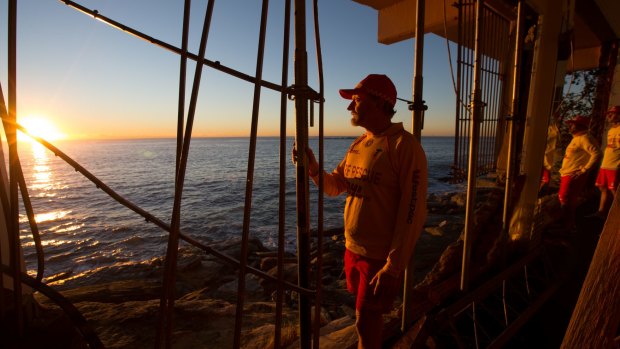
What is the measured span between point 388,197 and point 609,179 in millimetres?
7768

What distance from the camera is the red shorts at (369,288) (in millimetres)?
2096

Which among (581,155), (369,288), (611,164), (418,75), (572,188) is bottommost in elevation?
(369,288)

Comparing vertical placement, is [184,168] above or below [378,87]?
below

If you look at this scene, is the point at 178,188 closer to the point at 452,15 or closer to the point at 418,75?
the point at 418,75

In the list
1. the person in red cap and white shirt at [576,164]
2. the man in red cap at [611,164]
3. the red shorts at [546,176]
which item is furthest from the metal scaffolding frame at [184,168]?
the red shorts at [546,176]

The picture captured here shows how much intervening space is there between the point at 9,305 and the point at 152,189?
2955cm

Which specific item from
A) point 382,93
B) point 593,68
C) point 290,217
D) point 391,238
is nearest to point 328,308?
point 391,238

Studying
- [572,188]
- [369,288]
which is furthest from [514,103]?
[369,288]

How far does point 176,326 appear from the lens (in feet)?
12.3

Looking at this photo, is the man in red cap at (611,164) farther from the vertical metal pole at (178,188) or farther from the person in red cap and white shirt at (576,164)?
the vertical metal pole at (178,188)

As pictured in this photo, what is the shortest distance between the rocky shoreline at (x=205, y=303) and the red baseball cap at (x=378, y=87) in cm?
226

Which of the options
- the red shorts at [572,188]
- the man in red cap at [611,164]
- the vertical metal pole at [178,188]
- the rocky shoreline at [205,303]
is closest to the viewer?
the vertical metal pole at [178,188]

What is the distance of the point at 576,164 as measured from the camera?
6.09m

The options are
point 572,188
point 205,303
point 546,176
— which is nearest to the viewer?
point 205,303
